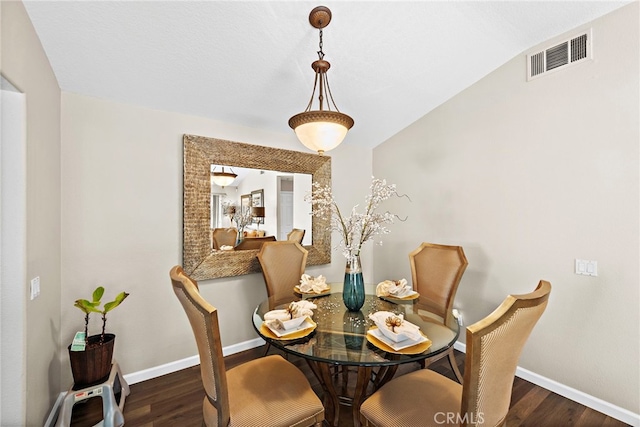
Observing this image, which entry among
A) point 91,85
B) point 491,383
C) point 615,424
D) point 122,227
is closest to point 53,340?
point 122,227

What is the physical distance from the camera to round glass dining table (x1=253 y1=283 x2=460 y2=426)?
52.9 inches

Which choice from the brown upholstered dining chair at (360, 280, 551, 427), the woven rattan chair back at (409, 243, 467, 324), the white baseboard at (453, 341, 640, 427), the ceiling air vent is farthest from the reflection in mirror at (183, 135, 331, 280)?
the ceiling air vent

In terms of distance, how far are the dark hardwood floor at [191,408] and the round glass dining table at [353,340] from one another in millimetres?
396

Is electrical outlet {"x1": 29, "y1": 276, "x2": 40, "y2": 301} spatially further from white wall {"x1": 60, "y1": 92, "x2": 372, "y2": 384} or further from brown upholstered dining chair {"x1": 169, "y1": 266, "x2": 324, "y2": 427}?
brown upholstered dining chair {"x1": 169, "y1": 266, "x2": 324, "y2": 427}

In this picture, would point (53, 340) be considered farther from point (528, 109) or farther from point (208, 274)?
point (528, 109)

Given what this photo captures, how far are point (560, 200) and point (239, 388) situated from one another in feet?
8.77

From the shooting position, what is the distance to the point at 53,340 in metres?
1.93

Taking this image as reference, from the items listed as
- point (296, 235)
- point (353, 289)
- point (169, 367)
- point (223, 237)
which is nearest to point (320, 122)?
point (353, 289)

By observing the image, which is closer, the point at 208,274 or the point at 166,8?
the point at 166,8

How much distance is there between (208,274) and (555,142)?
3200mm

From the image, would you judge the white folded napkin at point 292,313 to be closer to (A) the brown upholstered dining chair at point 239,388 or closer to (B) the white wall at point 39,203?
(A) the brown upholstered dining chair at point 239,388

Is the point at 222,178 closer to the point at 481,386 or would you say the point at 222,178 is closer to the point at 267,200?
the point at 267,200

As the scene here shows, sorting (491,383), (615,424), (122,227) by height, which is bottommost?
(615,424)

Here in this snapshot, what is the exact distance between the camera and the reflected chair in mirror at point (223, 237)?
2.72m
